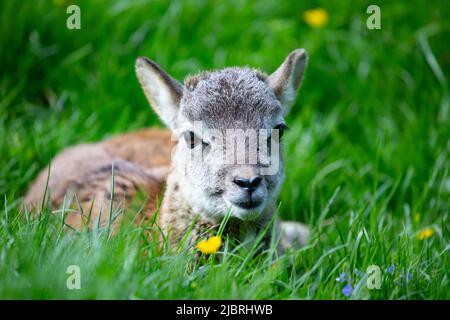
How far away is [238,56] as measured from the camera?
919cm

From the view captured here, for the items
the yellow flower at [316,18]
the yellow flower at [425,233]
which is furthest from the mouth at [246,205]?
the yellow flower at [316,18]

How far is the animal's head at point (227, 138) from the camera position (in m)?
5.62

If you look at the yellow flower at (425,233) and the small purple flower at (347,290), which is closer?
the small purple flower at (347,290)

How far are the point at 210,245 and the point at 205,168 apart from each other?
0.64 meters

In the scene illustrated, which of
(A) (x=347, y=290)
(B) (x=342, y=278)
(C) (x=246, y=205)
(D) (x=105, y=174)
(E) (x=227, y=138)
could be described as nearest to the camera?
(A) (x=347, y=290)

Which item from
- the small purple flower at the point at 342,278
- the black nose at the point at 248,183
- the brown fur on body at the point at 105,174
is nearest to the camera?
the small purple flower at the point at 342,278

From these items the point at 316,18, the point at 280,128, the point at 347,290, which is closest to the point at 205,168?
the point at 280,128

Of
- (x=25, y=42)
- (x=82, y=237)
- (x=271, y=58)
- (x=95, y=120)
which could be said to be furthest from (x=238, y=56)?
(x=82, y=237)

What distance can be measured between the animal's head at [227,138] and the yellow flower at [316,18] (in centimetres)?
349

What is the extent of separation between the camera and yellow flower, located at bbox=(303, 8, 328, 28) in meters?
9.73

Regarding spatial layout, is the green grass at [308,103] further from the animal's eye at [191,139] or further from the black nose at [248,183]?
the animal's eye at [191,139]

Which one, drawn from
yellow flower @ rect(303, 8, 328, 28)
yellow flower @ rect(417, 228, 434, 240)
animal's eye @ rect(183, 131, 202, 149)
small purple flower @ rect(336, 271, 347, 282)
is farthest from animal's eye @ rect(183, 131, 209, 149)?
yellow flower @ rect(303, 8, 328, 28)

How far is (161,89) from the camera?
6504mm

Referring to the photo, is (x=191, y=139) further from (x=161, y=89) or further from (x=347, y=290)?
(x=347, y=290)
